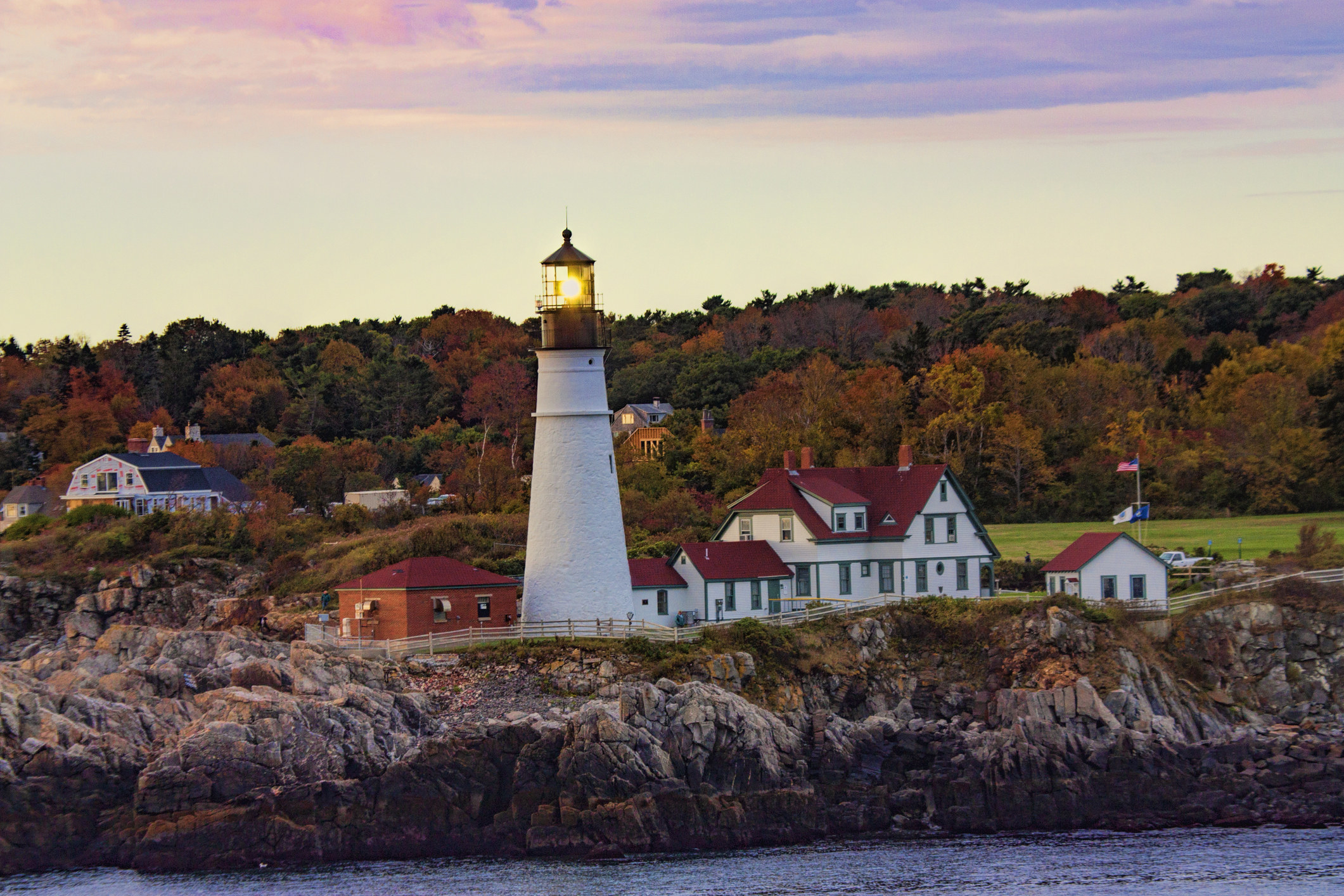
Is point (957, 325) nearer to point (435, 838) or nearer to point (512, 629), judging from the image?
point (512, 629)

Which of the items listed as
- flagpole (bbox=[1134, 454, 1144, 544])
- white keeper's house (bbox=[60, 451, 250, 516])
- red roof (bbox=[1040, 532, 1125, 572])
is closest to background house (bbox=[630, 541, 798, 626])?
red roof (bbox=[1040, 532, 1125, 572])

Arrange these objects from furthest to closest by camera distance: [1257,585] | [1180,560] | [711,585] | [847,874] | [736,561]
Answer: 1. [1180,560]
2. [736,561]
3. [711,585]
4. [1257,585]
5. [847,874]

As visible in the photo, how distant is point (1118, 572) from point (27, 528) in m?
36.8

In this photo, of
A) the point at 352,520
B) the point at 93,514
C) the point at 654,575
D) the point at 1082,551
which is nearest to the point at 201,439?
the point at 93,514

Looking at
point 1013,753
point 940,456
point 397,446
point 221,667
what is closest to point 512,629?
point 221,667

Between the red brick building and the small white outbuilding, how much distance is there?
42.9ft

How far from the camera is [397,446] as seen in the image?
231 feet

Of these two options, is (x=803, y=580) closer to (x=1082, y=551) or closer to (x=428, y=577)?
(x=1082, y=551)

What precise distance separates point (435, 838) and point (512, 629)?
23.4ft

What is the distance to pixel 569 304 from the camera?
36156 millimetres

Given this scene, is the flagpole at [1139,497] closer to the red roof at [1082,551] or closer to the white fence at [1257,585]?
the red roof at [1082,551]

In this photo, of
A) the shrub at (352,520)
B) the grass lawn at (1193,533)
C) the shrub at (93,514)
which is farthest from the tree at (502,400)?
the grass lawn at (1193,533)

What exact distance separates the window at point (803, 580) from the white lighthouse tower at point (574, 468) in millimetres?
4761

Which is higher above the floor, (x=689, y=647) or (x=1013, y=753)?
(x=689, y=647)
